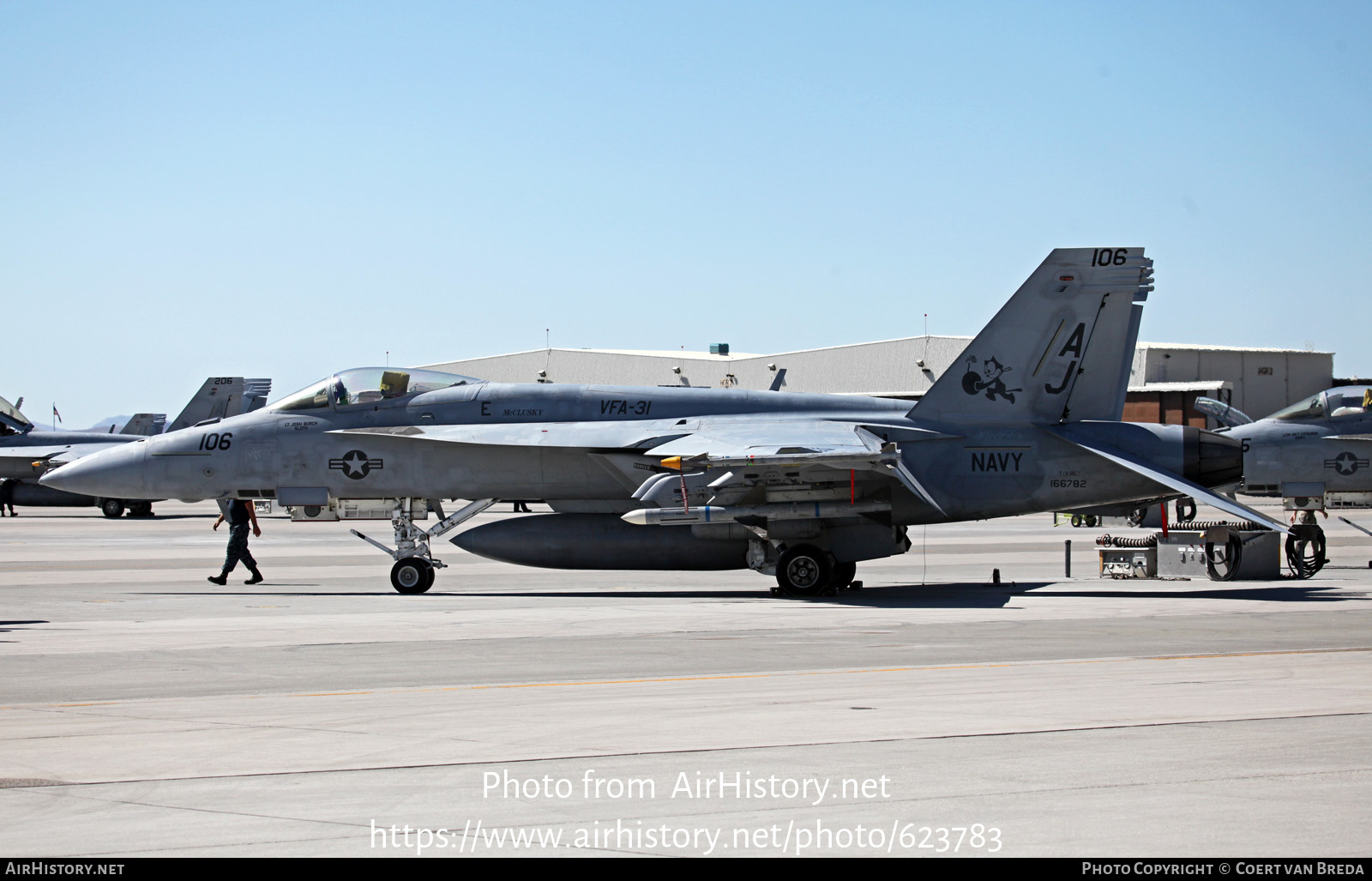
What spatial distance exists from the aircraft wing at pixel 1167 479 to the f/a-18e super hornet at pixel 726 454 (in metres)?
0.04

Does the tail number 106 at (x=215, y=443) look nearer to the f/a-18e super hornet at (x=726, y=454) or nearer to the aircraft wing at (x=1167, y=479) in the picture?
the f/a-18e super hornet at (x=726, y=454)

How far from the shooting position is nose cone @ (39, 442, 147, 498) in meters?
20.3

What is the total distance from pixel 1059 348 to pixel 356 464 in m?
11.0

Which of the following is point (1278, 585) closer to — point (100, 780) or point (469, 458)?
point (469, 458)

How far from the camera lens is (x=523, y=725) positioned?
8016mm

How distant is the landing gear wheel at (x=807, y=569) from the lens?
736 inches

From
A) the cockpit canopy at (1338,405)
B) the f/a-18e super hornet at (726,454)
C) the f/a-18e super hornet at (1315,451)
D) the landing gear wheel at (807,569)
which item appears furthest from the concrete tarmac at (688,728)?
the cockpit canopy at (1338,405)

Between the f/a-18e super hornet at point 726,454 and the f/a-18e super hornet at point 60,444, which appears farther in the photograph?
the f/a-18e super hornet at point 60,444

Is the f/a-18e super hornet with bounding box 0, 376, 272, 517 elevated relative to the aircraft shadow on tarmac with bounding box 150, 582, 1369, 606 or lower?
elevated

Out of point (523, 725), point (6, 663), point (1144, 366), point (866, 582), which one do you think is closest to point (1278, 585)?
point (866, 582)

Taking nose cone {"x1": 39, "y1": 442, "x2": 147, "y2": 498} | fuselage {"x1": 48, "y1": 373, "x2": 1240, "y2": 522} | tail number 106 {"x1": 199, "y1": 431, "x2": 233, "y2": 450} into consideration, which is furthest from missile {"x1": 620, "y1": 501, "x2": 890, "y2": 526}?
nose cone {"x1": 39, "y1": 442, "x2": 147, "y2": 498}

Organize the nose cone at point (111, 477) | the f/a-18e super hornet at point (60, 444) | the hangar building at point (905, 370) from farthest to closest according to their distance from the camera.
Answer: the hangar building at point (905, 370)
the f/a-18e super hornet at point (60, 444)
the nose cone at point (111, 477)

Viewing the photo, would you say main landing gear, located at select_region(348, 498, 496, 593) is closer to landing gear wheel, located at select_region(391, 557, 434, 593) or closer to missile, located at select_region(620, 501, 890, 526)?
landing gear wheel, located at select_region(391, 557, 434, 593)

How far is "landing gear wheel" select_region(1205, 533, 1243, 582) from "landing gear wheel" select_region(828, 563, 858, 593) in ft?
21.1
